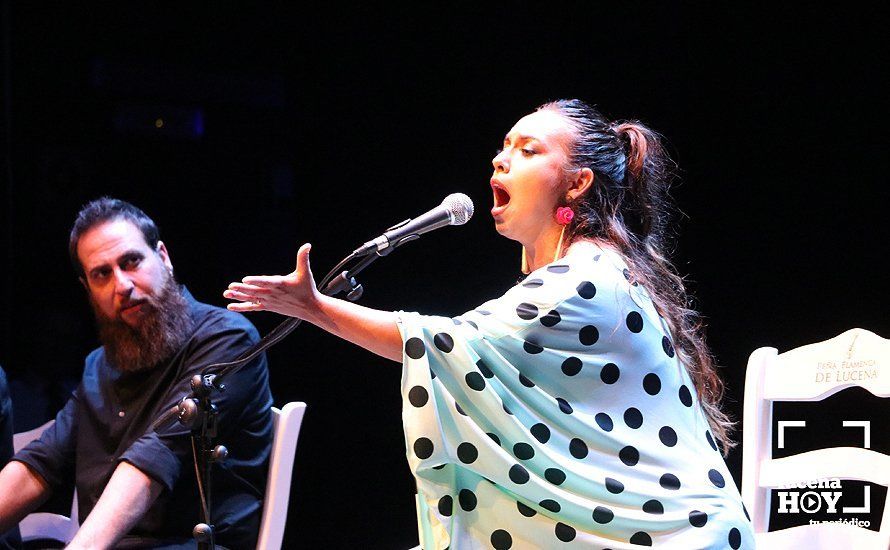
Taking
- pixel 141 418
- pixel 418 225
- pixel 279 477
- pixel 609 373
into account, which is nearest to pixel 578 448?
pixel 609 373

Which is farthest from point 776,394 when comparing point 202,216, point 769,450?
point 202,216

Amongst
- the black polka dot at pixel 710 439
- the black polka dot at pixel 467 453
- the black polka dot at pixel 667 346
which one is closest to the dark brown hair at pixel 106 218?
the black polka dot at pixel 467 453

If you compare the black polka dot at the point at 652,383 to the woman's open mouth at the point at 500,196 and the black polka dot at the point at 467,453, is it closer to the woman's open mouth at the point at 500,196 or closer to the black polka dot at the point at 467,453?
the black polka dot at the point at 467,453

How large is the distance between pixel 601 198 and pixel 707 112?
1.39 meters

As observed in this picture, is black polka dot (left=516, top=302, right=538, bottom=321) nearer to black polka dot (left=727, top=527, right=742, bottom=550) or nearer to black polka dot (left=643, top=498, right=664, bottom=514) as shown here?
black polka dot (left=643, top=498, right=664, bottom=514)

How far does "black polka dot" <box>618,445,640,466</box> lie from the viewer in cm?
173

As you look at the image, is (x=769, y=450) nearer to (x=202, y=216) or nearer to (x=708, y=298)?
(x=708, y=298)

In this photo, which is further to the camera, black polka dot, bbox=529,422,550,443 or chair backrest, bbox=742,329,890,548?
chair backrest, bbox=742,329,890,548

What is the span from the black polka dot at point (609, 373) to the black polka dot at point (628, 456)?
0.12m

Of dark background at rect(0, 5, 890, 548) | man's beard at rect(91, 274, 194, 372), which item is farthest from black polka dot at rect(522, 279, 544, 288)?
dark background at rect(0, 5, 890, 548)

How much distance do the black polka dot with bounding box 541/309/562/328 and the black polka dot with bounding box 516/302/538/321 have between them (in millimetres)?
18

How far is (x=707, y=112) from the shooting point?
3262mm

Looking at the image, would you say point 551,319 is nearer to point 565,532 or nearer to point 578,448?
point 578,448

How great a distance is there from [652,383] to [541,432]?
249mm
